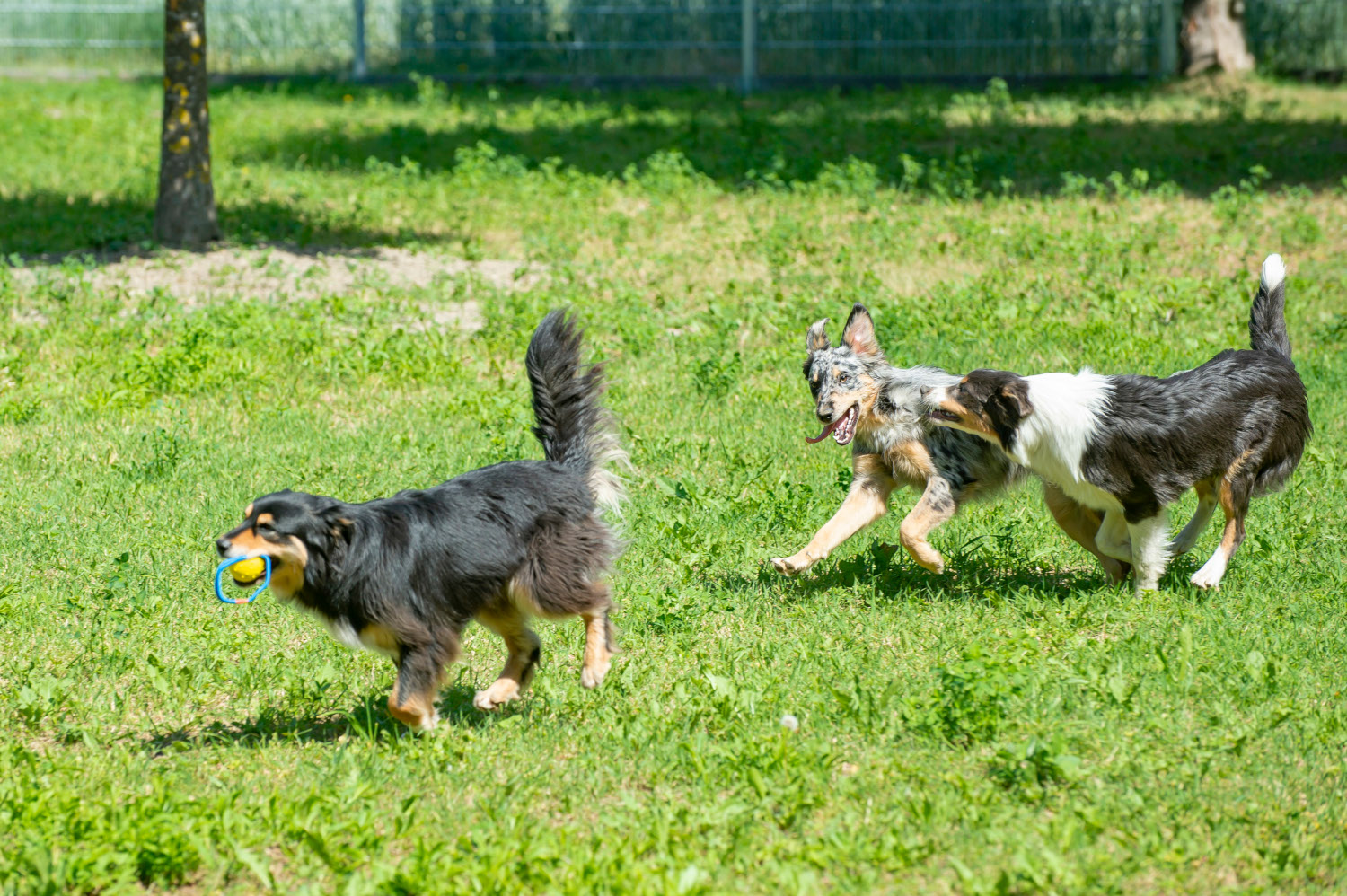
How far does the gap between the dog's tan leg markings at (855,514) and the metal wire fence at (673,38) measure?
17249 mm

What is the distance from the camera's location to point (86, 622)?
6281mm

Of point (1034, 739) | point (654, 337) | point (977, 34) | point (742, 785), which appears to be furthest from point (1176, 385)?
point (977, 34)

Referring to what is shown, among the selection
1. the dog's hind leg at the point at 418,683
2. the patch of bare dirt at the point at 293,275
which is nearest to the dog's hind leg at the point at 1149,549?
the dog's hind leg at the point at 418,683

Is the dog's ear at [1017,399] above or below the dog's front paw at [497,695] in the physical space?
above

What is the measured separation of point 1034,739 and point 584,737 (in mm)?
1692

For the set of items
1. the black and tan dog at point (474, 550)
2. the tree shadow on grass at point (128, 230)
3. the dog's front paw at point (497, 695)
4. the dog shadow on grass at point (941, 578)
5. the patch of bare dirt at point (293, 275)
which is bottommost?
the dog's front paw at point (497, 695)

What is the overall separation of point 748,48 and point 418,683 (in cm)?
1976

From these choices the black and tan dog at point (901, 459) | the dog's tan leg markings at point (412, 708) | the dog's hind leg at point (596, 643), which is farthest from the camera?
the black and tan dog at point (901, 459)

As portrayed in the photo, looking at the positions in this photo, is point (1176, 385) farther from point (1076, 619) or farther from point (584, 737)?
point (584, 737)

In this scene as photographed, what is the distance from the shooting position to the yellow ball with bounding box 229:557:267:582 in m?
4.70

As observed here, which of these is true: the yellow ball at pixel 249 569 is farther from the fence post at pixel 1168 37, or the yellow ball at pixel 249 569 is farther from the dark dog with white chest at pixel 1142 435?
the fence post at pixel 1168 37

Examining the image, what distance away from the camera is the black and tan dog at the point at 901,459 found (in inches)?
264

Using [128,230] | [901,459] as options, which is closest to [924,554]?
[901,459]

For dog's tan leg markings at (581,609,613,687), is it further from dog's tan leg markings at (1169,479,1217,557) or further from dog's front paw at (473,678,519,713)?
dog's tan leg markings at (1169,479,1217,557)
